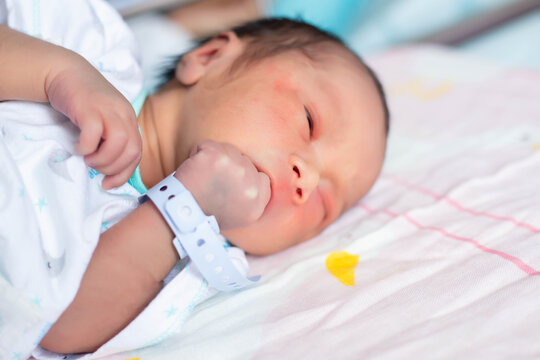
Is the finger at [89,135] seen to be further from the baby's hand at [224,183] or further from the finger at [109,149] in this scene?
the baby's hand at [224,183]

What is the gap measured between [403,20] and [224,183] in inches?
64.2

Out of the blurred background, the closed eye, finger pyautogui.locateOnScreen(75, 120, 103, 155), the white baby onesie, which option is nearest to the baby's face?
the closed eye

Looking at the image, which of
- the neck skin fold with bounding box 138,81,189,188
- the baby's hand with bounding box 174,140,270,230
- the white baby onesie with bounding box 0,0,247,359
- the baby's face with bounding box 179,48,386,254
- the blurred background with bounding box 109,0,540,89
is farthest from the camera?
the blurred background with bounding box 109,0,540,89

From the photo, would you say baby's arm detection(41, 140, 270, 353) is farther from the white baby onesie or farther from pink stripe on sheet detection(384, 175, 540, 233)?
pink stripe on sheet detection(384, 175, 540, 233)

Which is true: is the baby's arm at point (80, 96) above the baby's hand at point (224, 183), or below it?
above

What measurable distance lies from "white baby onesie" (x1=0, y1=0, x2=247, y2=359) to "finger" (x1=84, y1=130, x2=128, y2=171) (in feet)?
0.19

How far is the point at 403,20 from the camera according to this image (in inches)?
85.5

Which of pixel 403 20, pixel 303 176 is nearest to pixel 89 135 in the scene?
pixel 303 176

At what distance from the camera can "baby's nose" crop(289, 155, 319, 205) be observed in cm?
90

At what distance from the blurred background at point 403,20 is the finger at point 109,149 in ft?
4.42

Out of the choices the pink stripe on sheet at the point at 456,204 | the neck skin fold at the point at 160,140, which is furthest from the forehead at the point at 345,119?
the neck skin fold at the point at 160,140

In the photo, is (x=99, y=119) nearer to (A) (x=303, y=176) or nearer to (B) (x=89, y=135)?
(B) (x=89, y=135)

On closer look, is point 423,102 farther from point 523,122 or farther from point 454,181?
point 454,181

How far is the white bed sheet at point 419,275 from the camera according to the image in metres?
0.71
